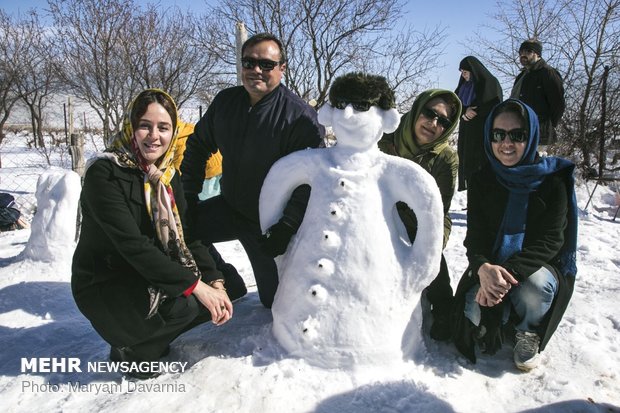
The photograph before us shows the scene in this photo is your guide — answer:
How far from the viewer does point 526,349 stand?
2162mm

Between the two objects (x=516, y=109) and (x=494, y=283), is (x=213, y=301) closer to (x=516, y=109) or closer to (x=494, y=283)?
(x=494, y=283)

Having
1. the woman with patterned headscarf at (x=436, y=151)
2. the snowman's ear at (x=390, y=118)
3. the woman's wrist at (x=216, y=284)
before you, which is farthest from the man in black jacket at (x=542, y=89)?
the woman's wrist at (x=216, y=284)

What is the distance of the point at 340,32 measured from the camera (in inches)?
395

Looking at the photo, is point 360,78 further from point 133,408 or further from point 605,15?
point 605,15

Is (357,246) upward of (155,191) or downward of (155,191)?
downward

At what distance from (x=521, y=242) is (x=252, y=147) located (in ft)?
4.99

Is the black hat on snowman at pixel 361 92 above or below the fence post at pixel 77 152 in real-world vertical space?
above

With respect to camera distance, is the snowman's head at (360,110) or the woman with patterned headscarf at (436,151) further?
the woman with patterned headscarf at (436,151)

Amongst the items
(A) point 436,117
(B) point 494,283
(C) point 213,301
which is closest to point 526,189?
(B) point 494,283

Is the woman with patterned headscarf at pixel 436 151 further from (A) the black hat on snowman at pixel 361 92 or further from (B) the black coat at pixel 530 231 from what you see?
(A) the black hat on snowman at pixel 361 92

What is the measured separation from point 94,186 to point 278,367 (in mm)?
1151

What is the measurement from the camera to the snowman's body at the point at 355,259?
6.51ft

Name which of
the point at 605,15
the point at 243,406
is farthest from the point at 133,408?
the point at 605,15

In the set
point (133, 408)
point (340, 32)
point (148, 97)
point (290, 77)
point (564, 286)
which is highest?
point (340, 32)
